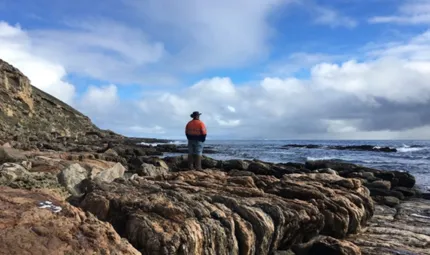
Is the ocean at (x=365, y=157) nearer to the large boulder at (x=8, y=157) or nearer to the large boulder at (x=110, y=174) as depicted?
the large boulder at (x=110, y=174)

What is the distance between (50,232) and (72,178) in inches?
217

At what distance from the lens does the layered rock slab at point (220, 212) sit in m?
5.94

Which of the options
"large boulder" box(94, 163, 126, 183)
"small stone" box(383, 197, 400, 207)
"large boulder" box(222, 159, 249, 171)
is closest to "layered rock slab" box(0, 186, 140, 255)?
"large boulder" box(94, 163, 126, 183)

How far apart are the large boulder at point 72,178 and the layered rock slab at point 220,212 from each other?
4.61 ft

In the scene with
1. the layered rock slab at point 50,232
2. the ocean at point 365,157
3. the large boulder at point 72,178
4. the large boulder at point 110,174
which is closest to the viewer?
the layered rock slab at point 50,232

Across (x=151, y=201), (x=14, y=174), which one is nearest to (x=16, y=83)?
(x=14, y=174)

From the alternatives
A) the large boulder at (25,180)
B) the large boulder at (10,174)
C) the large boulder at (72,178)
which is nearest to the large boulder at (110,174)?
the large boulder at (72,178)

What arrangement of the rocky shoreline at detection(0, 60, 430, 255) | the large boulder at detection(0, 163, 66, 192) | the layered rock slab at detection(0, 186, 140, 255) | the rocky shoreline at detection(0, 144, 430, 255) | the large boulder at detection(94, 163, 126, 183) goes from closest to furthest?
the layered rock slab at detection(0, 186, 140, 255) < the rocky shoreline at detection(0, 60, 430, 255) < the rocky shoreline at detection(0, 144, 430, 255) < the large boulder at detection(0, 163, 66, 192) < the large boulder at detection(94, 163, 126, 183)

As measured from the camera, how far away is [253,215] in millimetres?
7289

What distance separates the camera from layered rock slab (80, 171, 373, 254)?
5941 mm

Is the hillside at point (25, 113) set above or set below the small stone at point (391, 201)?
above

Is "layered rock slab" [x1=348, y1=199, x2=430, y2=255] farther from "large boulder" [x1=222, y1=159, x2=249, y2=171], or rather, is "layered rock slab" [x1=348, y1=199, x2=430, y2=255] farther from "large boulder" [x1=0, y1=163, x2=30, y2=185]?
"large boulder" [x1=222, y1=159, x2=249, y2=171]

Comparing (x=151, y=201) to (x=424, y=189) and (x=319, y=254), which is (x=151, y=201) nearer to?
(x=319, y=254)

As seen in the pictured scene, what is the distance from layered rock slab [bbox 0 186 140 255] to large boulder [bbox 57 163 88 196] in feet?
12.9
